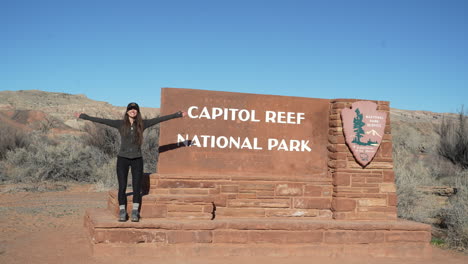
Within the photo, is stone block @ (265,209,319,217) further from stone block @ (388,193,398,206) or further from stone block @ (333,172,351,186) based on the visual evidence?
stone block @ (388,193,398,206)

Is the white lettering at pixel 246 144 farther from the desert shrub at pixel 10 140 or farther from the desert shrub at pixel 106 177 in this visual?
the desert shrub at pixel 10 140

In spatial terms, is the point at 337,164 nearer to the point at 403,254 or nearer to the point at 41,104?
the point at 403,254

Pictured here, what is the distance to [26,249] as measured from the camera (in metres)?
6.50

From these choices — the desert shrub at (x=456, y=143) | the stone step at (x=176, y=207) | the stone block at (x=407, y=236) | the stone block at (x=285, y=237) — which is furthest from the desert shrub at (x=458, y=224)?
the desert shrub at (x=456, y=143)

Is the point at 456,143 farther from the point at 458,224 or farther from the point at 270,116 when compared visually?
the point at 270,116

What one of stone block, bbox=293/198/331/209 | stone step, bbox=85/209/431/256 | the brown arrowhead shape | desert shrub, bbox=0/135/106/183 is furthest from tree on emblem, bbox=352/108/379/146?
desert shrub, bbox=0/135/106/183

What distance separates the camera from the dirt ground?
6.11 metres

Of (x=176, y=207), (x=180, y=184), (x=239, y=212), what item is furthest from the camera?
(x=239, y=212)

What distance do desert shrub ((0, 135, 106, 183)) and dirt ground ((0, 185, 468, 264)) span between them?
3.20 meters

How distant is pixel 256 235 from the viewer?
662 centimetres

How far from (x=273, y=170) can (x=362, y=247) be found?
182 centimetres

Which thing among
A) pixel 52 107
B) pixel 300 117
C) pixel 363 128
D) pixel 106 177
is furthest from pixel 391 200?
pixel 52 107

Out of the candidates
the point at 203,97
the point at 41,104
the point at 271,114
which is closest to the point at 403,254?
the point at 271,114

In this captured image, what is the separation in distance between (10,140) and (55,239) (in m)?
11.3
